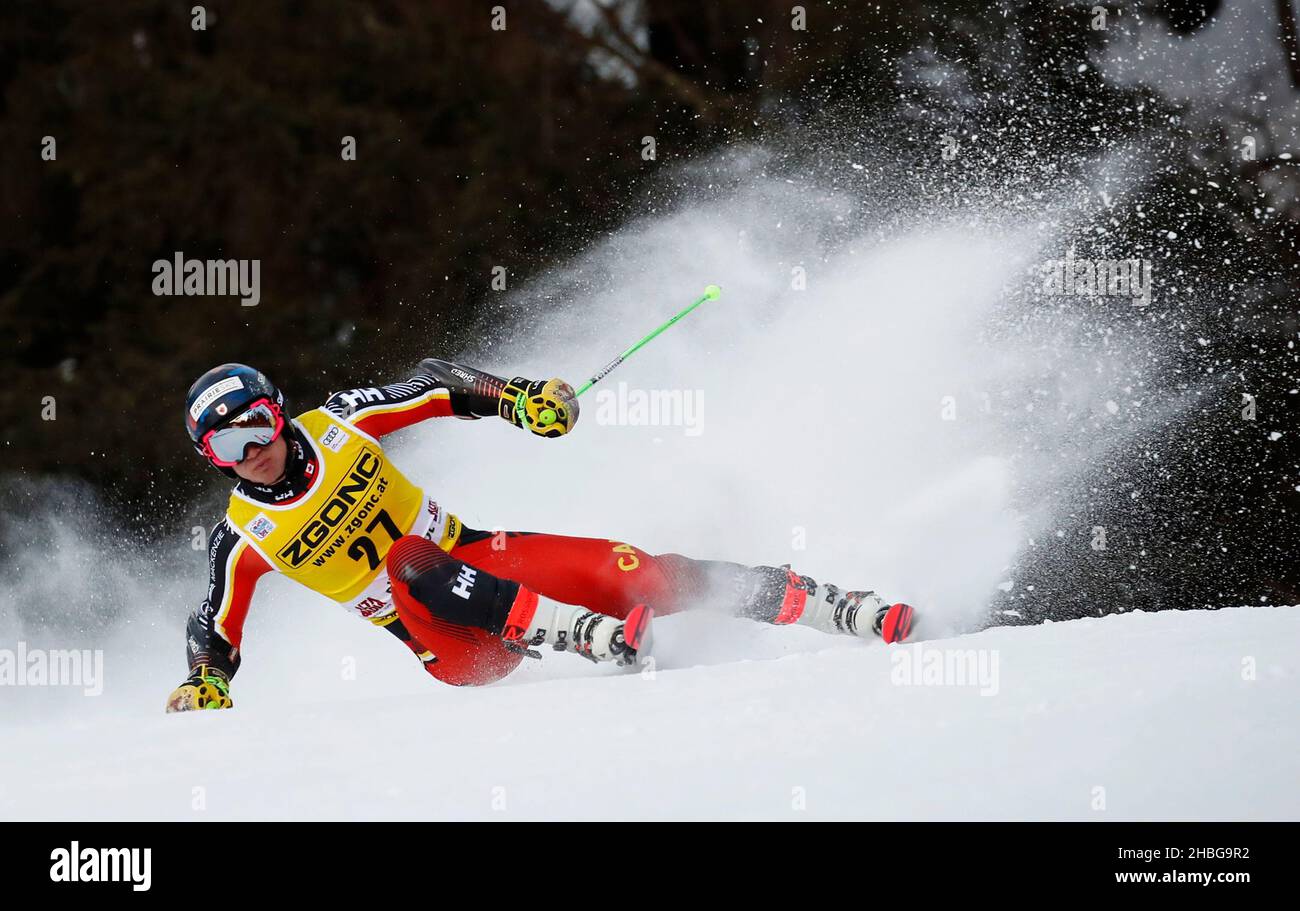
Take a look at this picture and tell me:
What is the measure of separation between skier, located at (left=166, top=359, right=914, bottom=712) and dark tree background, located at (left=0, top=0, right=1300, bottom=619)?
4.88 metres

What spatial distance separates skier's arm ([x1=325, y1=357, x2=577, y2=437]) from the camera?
4.43 metres

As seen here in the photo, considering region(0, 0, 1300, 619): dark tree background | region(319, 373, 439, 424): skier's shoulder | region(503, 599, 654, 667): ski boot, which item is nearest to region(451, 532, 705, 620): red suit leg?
region(503, 599, 654, 667): ski boot

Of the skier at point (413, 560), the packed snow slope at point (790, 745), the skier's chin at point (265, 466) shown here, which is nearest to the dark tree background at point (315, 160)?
the skier at point (413, 560)

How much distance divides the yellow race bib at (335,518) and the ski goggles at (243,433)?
13 cm

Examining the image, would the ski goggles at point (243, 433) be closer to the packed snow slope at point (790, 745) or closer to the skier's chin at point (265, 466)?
the skier's chin at point (265, 466)

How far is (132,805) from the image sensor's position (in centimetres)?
346

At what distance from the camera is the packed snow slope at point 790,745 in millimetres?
3055

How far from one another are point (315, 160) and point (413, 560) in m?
7.84

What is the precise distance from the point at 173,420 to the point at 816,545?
6.01 m

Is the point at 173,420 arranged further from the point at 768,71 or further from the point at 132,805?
the point at 132,805

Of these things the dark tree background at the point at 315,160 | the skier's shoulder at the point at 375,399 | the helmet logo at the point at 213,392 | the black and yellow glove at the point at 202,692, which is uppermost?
the dark tree background at the point at 315,160

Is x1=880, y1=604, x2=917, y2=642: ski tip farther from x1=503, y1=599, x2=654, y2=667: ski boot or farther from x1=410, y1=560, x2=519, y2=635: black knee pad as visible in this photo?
x1=410, y1=560, x2=519, y2=635: black knee pad

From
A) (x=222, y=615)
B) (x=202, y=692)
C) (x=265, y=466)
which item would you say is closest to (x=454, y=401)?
(x=265, y=466)

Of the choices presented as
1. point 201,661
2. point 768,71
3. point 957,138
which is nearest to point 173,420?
point 768,71
